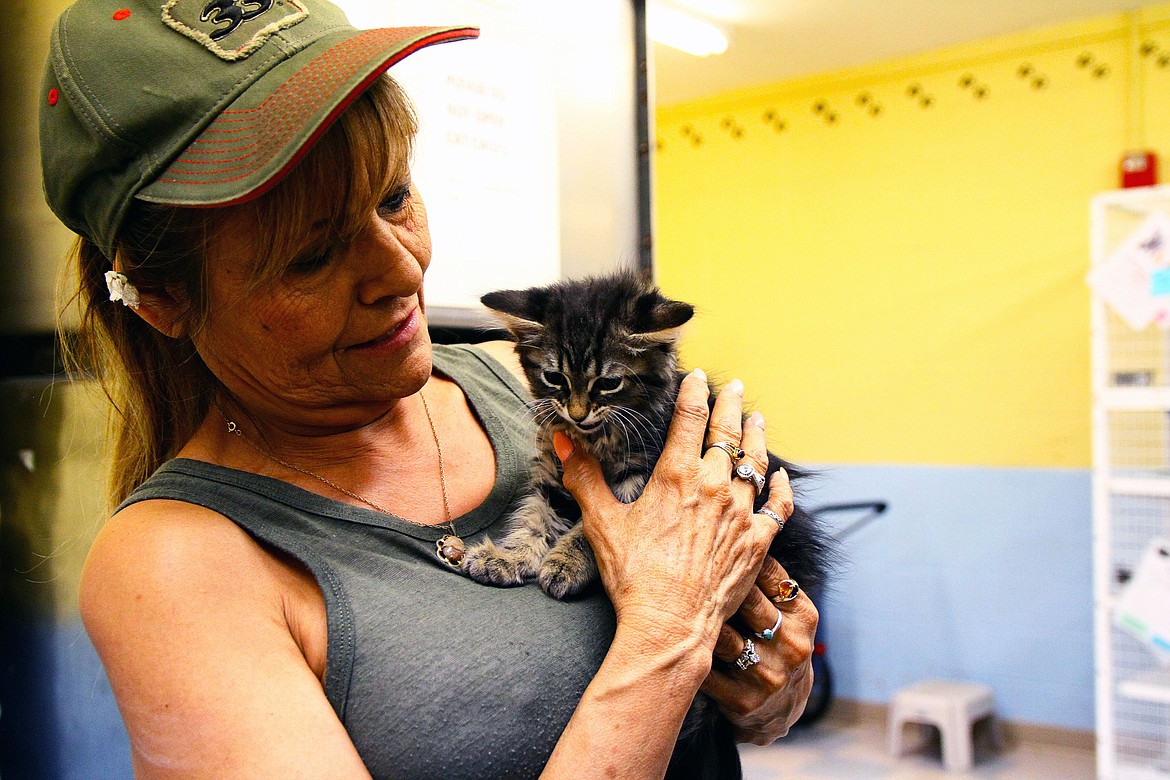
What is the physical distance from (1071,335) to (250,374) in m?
4.91

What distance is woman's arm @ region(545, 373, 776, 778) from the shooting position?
42.1 inches

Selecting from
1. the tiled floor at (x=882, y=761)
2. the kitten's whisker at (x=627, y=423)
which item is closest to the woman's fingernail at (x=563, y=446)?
the kitten's whisker at (x=627, y=423)

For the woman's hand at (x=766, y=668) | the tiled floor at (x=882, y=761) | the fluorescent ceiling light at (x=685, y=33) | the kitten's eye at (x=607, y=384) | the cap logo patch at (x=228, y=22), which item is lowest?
the tiled floor at (x=882, y=761)

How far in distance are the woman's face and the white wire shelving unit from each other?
3401 millimetres

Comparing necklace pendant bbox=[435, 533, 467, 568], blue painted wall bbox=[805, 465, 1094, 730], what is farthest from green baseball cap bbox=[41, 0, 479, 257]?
blue painted wall bbox=[805, 465, 1094, 730]

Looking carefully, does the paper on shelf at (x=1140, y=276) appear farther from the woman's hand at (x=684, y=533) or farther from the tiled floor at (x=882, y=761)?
the woman's hand at (x=684, y=533)

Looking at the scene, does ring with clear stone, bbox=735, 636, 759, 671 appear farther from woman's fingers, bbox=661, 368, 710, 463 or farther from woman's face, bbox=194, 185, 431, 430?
woman's face, bbox=194, 185, 431, 430

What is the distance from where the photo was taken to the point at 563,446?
1448 millimetres

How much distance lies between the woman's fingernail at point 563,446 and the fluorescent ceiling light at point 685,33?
3.58m

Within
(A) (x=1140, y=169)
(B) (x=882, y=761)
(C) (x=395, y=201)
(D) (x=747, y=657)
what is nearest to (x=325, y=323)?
(C) (x=395, y=201)

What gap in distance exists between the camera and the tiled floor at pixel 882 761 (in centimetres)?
474

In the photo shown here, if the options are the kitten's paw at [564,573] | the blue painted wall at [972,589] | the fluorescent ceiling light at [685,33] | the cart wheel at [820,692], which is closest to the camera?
the kitten's paw at [564,573]

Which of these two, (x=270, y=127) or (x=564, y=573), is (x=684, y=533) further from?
(x=270, y=127)

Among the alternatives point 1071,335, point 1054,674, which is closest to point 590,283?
point 1071,335
